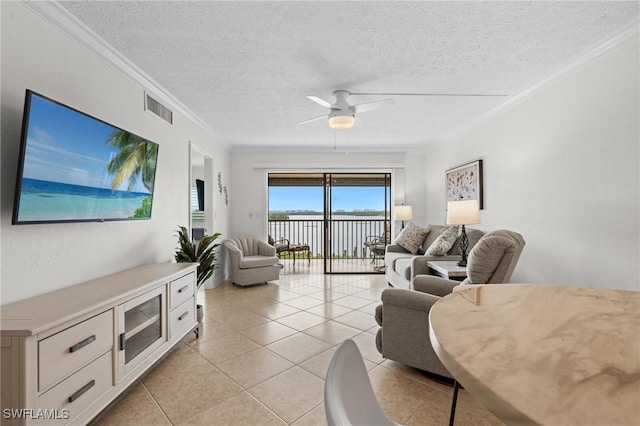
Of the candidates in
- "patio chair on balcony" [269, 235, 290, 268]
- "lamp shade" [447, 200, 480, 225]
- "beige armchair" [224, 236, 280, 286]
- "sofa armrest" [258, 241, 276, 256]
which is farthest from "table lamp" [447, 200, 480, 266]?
"patio chair on balcony" [269, 235, 290, 268]

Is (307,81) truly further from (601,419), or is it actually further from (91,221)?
(601,419)

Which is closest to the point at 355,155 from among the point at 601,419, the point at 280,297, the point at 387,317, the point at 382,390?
the point at 280,297

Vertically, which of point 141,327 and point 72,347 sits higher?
point 72,347

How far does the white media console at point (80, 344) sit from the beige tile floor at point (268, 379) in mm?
220

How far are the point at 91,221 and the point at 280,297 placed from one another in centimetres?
267

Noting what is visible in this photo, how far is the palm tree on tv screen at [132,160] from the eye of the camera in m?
2.17

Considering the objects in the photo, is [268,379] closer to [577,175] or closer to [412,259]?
[412,259]

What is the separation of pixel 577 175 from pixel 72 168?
3751mm

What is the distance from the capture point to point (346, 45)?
7.16ft

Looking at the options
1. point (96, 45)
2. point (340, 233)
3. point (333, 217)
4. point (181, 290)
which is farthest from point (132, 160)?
point (340, 233)

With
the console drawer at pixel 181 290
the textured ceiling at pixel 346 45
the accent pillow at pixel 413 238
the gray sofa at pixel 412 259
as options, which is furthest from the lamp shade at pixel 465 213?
the console drawer at pixel 181 290

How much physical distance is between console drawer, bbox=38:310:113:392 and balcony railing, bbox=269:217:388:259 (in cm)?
552

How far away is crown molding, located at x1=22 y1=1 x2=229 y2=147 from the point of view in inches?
68.3

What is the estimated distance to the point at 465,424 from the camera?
1.66 metres
